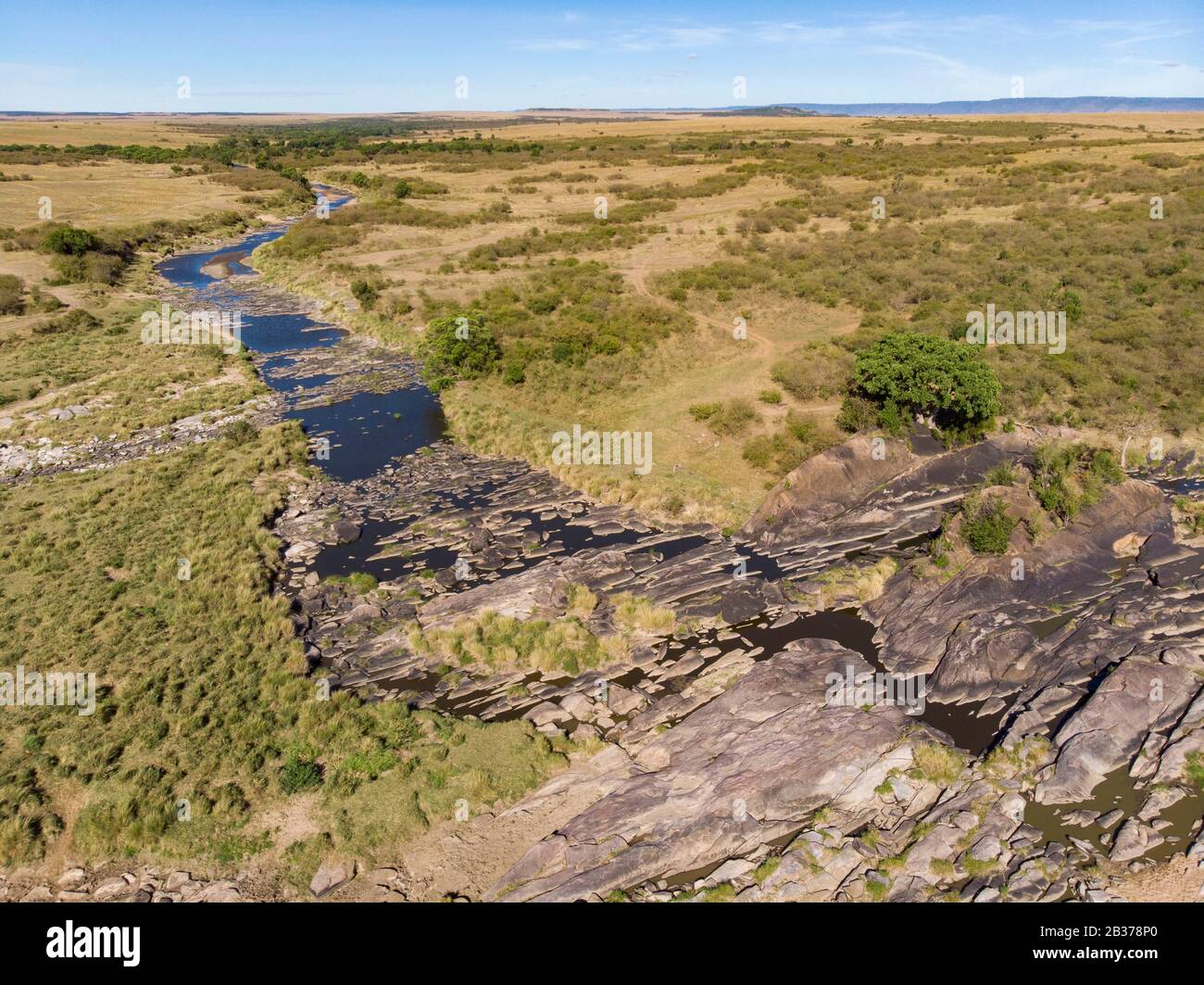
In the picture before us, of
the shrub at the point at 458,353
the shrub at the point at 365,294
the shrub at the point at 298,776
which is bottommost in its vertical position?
the shrub at the point at 298,776

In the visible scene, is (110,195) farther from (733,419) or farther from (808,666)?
(808,666)

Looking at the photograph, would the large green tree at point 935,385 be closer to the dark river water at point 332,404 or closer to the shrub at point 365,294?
the dark river water at point 332,404

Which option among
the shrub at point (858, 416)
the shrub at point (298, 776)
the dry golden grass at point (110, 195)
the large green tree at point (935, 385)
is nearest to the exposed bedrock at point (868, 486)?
the large green tree at point (935, 385)

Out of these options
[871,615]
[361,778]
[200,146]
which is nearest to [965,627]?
[871,615]

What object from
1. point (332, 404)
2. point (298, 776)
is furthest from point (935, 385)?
point (332, 404)

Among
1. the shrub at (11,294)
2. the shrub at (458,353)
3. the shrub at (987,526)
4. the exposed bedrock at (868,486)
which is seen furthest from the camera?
the shrub at (11,294)

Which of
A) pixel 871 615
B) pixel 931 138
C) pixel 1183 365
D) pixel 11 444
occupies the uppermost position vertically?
pixel 931 138

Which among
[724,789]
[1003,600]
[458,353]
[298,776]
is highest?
[458,353]

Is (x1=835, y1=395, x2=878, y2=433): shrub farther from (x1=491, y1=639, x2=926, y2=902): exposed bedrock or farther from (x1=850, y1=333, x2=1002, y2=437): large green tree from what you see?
(x1=491, y1=639, x2=926, y2=902): exposed bedrock
